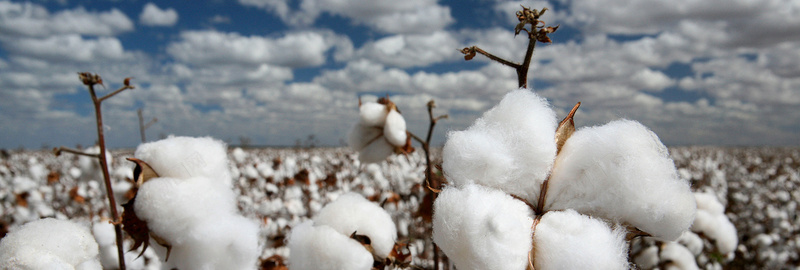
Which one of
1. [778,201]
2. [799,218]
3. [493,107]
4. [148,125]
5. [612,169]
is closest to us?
[612,169]

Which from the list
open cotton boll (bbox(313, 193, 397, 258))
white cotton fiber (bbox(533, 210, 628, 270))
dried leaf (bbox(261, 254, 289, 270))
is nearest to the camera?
white cotton fiber (bbox(533, 210, 628, 270))

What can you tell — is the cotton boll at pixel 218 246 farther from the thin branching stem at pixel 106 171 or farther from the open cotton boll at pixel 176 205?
the thin branching stem at pixel 106 171

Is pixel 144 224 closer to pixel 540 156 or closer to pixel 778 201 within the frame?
pixel 540 156

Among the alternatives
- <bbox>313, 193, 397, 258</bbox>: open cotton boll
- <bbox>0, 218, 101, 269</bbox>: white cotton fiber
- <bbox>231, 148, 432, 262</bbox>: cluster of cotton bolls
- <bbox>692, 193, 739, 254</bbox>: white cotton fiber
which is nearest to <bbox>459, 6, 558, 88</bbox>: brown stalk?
<bbox>313, 193, 397, 258</bbox>: open cotton boll

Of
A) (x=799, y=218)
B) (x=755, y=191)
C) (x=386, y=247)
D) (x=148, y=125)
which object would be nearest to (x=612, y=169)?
(x=386, y=247)

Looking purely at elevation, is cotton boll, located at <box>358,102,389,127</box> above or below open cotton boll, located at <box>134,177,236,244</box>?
above

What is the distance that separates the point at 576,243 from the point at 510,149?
20cm

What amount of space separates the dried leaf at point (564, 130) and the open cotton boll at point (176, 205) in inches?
32.7

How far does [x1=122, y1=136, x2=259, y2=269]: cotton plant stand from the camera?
43.8 inches

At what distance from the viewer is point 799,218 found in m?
6.49

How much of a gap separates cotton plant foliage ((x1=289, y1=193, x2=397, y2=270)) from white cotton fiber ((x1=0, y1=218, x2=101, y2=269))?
45 cm

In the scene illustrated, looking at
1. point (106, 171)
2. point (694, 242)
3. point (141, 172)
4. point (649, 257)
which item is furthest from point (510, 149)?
point (694, 242)

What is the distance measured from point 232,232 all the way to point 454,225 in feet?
2.11

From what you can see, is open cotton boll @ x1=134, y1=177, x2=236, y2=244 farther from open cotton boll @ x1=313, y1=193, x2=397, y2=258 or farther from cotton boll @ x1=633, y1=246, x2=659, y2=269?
cotton boll @ x1=633, y1=246, x2=659, y2=269
